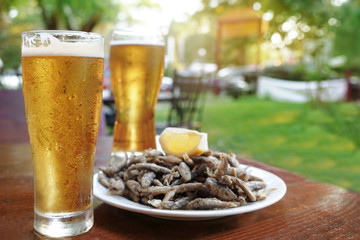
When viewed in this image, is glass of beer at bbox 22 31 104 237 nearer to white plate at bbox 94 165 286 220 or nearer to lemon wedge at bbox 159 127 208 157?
white plate at bbox 94 165 286 220

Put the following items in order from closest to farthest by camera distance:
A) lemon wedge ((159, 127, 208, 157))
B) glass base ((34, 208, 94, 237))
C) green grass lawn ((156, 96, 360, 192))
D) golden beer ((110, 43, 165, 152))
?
1. glass base ((34, 208, 94, 237))
2. lemon wedge ((159, 127, 208, 157))
3. golden beer ((110, 43, 165, 152))
4. green grass lawn ((156, 96, 360, 192))

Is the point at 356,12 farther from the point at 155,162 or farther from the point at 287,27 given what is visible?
the point at 155,162

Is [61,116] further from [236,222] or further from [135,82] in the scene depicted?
[135,82]

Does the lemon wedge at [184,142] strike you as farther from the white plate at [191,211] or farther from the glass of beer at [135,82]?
the glass of beer at [135,82]

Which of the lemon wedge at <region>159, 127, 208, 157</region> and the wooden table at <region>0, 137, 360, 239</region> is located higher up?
the lemon wedge at <region>159, 127, 208, 157</region>

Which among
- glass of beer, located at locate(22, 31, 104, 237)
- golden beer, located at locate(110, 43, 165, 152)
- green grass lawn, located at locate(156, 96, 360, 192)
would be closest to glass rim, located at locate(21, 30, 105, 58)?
glass of beer, located at locate(22, 31, 104, 237)

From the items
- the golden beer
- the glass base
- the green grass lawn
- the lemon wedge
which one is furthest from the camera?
the green grass lawn

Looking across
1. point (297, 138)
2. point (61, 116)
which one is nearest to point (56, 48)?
point (61, 116)
